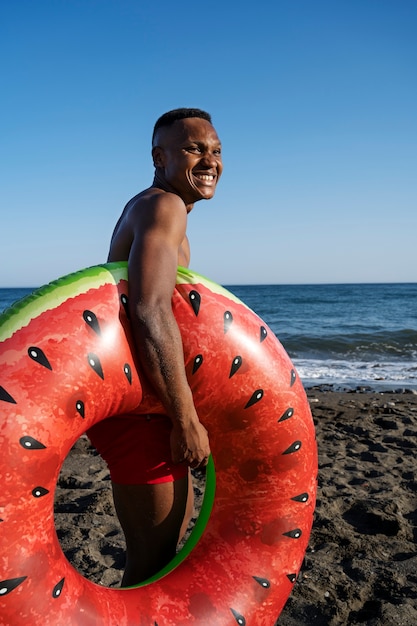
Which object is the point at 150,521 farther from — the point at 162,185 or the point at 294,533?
the point at 162,185

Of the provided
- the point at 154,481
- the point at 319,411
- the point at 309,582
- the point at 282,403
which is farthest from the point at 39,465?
the point at 319,411

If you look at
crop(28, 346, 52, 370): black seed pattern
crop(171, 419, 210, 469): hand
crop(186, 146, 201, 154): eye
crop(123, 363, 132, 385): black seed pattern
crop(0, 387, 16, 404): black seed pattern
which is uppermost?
crop(186, 146, 201, 154): eye

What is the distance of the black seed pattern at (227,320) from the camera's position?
200 centimetres

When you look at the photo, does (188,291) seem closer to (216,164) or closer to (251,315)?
(251,315)

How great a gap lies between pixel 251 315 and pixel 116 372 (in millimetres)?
612

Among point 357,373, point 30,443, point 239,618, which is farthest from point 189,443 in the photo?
point 357,373

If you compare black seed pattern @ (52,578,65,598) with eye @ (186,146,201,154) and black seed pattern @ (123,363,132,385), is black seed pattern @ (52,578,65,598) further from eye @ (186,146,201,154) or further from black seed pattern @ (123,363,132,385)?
eye @ (186,146,201,154)

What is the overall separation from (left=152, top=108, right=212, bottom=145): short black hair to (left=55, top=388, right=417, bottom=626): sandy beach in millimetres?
2246

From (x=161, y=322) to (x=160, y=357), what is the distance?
0.36 ft

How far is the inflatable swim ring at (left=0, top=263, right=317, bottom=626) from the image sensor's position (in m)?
1.62

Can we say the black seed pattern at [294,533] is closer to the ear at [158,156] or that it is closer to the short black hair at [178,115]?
the ear at [158,156]

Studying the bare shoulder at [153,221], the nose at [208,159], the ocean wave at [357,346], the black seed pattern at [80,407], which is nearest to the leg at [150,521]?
the black seed pattern at [80,407]

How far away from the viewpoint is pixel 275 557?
2.13 metres

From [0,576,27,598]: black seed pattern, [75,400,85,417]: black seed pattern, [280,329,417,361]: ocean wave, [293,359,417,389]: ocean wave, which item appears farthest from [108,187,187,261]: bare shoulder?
[280,329,417,361]: ocean wave
